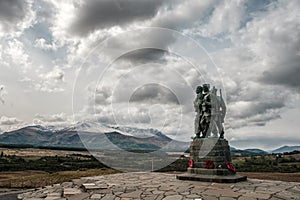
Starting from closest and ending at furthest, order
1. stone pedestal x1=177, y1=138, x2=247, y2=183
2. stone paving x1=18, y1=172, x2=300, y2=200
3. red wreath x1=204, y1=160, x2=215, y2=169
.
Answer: stone paving x1=18, y1=172, x2=300, y2=200 < stone pedestal x1=177, y1=138, x2=247, y2=183 < red wreath x1=204, y1=160, x2=215, y2=169

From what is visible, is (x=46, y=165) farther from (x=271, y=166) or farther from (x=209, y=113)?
(x=271, y=166)

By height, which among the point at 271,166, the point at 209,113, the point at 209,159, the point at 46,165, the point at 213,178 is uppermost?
the point at 209,113

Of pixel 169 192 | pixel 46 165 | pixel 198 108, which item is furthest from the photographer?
pixel 46 165

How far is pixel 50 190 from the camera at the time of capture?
1092cm

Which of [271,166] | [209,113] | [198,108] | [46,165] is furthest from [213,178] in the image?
[46,165]

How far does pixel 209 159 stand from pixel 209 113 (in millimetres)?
2380

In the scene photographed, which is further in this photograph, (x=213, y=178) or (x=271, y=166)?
(x=271, y=166)

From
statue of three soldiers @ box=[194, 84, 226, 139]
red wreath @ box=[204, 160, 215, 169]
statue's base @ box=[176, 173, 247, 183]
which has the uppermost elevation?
statue of three soldiers @ box=[194, 84, 226, 139]

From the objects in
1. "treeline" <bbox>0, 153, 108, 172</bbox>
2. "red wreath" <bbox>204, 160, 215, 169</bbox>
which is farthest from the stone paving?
"treeline" <bbox>0, 153, 108, 172</bbox>

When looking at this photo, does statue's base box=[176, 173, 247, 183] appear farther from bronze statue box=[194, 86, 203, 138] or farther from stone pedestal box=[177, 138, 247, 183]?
bronze statue box=[194, 86, 203, 138]

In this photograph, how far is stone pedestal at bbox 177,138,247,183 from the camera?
11.8 metres

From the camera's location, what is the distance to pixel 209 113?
13.5 meters

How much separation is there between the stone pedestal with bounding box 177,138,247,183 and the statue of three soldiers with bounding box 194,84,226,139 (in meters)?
0.55

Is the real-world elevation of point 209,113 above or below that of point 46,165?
above
